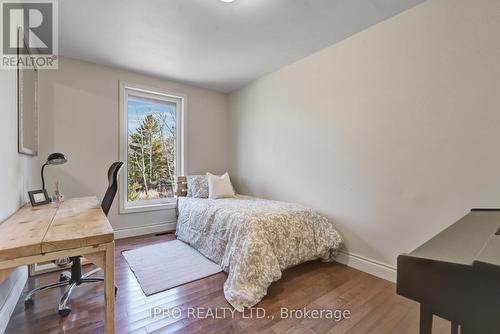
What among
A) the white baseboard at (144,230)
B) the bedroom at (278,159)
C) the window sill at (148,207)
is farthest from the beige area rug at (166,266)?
the window sill at (148,207)

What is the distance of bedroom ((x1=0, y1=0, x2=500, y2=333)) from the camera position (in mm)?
1516

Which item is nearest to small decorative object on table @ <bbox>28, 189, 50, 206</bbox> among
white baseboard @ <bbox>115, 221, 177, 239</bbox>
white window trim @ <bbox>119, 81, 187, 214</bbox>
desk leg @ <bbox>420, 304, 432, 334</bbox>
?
white window trim @ <bbox>119, 81, 187, 214</bbox>

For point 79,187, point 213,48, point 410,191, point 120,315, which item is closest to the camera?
point 120,315

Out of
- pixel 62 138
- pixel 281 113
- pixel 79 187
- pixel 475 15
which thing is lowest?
pixel 79 187

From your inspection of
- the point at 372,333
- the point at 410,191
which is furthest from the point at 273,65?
the point at 372,333

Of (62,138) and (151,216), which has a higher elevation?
(62,138)

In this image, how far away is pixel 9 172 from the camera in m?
1.54

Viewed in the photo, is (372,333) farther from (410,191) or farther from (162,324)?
(162,324)

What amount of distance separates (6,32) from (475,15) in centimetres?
330

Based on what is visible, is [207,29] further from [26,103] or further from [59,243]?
[59,243]

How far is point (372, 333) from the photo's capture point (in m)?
1.38

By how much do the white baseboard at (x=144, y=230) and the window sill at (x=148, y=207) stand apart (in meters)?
0.24

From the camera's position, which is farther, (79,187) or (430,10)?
(79,187)

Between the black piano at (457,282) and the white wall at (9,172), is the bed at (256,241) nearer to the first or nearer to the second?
the black piano at (457,282)
